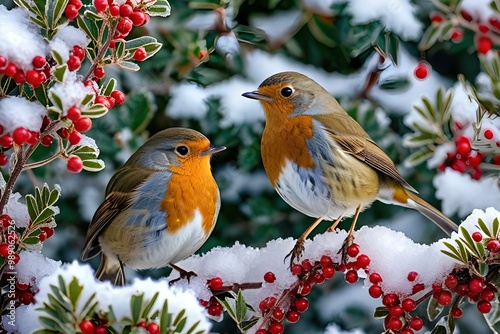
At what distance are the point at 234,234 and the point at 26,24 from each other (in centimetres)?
138

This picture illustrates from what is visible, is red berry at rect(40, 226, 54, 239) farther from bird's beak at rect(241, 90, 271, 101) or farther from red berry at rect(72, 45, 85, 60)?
bird's beak at rect(241, 90, 271, 101)

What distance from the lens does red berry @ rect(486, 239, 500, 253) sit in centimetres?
110

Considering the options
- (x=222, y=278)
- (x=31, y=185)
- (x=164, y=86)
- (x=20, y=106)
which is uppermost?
(x=20, y=106)

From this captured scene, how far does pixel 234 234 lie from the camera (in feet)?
7.75

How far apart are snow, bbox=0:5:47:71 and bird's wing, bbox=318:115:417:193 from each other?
70 cm

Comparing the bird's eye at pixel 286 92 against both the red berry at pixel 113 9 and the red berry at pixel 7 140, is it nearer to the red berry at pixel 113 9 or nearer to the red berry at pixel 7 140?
the red berry at pixel 113 9

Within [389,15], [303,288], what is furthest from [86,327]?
[389,15]

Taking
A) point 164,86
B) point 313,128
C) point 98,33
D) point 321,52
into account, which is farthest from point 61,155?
point 321,52

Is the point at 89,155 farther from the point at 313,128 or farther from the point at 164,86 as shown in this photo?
the point at 164,86

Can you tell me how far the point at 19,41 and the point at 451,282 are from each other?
69 cm

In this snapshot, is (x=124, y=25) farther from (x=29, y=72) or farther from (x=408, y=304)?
(x=408, y=304)

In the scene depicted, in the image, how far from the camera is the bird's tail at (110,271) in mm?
1572

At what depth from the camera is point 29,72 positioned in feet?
3.18

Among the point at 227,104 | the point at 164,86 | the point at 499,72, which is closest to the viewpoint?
the point at 499,72
